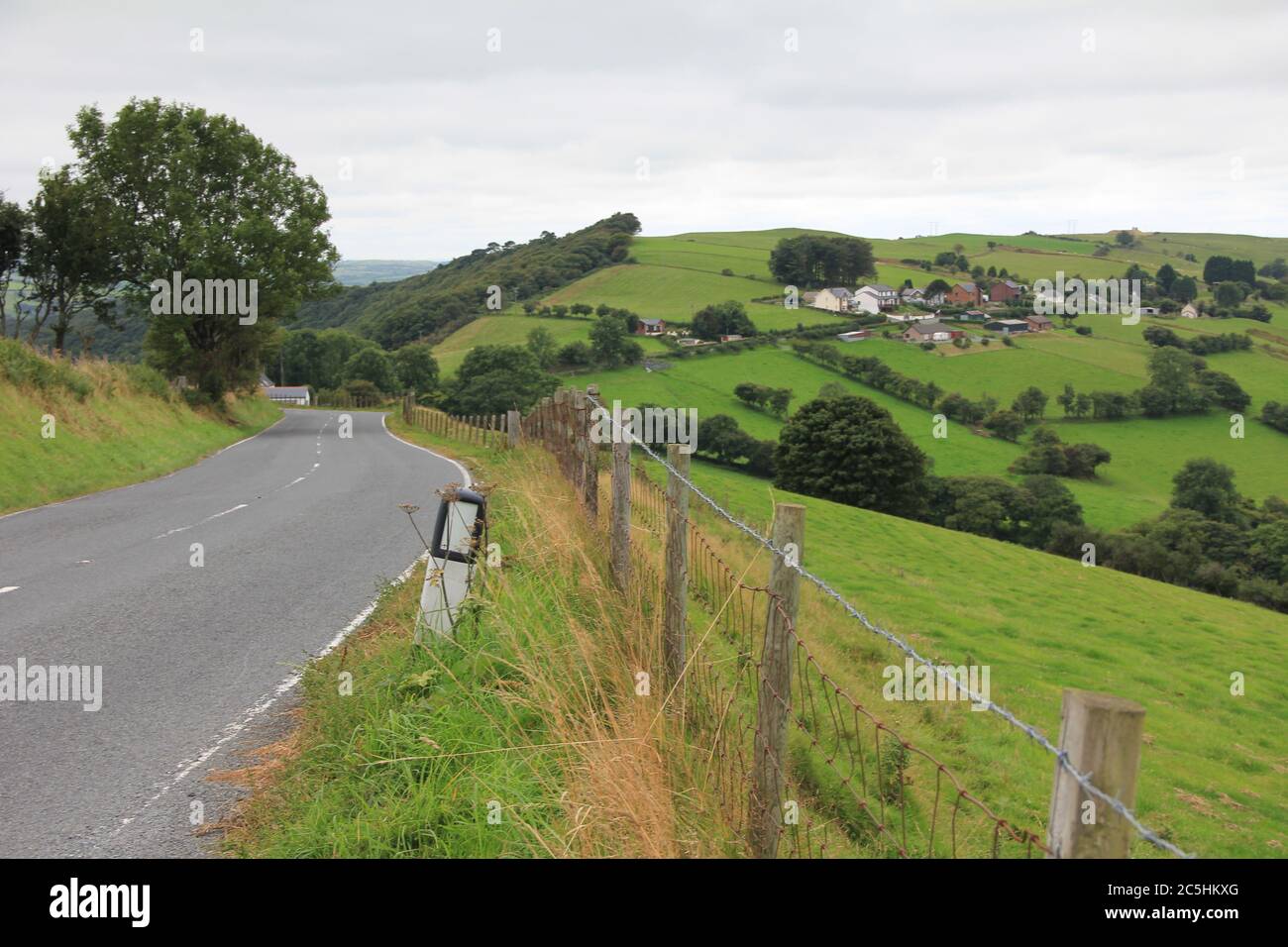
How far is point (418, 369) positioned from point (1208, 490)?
65.9 m

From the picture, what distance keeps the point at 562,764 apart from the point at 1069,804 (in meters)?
2.72

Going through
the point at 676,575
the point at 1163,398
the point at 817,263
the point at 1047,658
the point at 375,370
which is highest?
the point at 817,263

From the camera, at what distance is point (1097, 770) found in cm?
223

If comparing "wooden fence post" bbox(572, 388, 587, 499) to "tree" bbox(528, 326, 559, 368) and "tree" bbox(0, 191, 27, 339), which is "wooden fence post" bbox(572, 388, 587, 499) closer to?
"tree" bbox(0, 191, 27, 339)

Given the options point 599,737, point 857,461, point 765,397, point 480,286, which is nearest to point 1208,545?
point 857,461

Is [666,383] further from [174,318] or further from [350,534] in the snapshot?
[350,534]

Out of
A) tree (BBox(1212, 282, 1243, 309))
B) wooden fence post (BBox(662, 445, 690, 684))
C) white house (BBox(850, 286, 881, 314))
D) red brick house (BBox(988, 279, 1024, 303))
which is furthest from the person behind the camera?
red brick house (BBox(988, 279, 1024, 303))

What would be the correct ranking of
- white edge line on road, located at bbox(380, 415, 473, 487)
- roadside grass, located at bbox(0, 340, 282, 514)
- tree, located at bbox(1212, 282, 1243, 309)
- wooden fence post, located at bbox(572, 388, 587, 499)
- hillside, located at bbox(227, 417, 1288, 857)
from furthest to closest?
1. tree, located at bbox(1212, 282, 1243, 309)
2. white edge line on road, located at bbox(380, 415, 473, 487)
3. roadside grass, located at bbox(0, 340, 282, 514)
4. wooden fence post, located at bbox(572, 388, 587, 499)
5. hillside, located at bbox(227, 417, 1288, 857)

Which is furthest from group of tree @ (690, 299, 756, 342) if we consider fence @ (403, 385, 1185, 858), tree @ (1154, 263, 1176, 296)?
fence @ (403, 385, 1185, 858)

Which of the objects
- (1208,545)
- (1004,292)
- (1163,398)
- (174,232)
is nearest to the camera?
(174,232)

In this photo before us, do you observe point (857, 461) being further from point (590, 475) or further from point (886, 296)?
point (886, 296)

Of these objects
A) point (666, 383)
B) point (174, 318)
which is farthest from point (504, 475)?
point (666, 383)

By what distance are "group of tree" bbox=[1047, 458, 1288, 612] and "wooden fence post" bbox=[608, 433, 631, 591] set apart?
176 ft

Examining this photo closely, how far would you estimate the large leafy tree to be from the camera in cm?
4062
